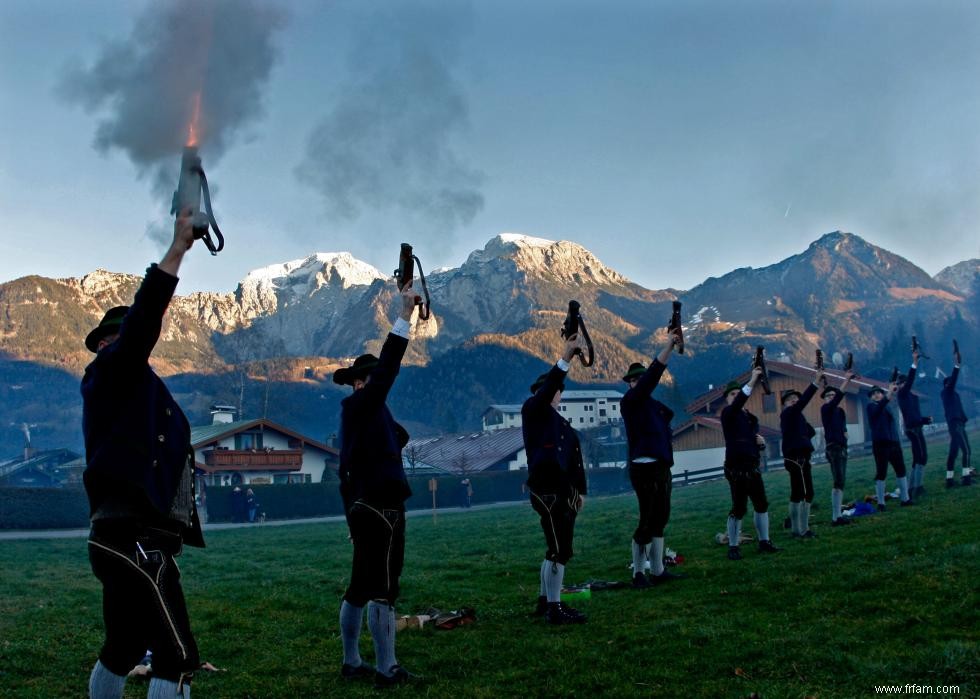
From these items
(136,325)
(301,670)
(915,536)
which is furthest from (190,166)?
(915,536)

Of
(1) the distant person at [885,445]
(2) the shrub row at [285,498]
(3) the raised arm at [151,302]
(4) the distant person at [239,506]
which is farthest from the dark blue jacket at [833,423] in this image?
(4) the distant person at [239,506]

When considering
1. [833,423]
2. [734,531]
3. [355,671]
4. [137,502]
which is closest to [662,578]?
[734,531]

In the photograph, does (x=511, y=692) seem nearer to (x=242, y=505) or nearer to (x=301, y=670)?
(x=301, y=670)

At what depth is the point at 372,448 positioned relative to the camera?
7730 mm

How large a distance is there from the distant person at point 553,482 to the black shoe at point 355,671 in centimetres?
250

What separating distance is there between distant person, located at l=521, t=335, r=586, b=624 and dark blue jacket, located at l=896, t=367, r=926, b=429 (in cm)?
1250

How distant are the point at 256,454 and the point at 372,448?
5517 centimetres

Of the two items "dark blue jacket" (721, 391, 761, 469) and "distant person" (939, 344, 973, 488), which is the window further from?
"dark blue jacket" (721, 391, 761, 469)

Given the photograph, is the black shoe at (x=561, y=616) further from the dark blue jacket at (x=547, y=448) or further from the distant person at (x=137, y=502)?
the distant person at (x=137, y=502)

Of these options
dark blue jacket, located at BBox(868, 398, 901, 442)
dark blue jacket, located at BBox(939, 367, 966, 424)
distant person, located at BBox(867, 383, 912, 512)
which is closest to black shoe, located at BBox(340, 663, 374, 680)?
distant person, located at BBox(867, 383, 912, 512)

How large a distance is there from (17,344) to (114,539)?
205839mm

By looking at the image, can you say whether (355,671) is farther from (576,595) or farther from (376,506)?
(576,595)

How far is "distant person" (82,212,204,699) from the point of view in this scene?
16.0 ft

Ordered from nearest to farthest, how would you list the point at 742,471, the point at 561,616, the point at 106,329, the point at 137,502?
the point at 137,502, the point at 106,329, the point at 561,616, the point at 742,471
